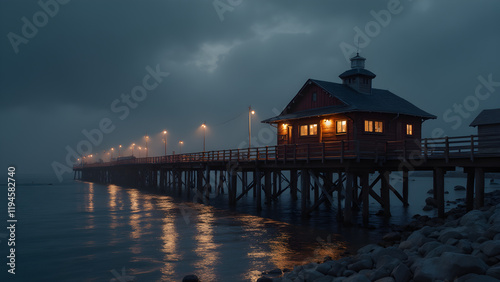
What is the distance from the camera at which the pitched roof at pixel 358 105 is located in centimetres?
2491

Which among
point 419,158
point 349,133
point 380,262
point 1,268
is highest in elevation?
point 349,133

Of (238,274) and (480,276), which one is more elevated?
(480,276)

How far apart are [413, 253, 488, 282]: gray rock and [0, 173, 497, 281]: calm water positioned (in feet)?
18.7

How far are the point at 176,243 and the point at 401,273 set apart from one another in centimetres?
1199

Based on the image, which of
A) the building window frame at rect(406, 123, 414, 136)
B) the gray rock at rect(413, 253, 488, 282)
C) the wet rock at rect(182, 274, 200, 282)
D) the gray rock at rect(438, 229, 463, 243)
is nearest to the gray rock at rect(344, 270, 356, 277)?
the gray rock at rect(413, 253, 488, 282)

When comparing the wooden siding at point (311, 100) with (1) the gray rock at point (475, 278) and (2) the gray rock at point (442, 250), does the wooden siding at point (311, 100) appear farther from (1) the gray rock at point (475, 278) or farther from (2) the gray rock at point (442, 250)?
(1) the gray rock at point (475, 278)

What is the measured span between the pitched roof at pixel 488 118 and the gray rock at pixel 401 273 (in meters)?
21.5

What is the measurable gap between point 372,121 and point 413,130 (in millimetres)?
4238

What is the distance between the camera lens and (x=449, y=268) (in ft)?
28.8

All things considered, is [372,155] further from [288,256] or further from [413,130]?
[288,256]

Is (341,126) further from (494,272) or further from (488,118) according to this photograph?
(494,272)

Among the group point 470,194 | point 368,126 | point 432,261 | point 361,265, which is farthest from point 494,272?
point 368,126

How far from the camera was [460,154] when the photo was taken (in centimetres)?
1806

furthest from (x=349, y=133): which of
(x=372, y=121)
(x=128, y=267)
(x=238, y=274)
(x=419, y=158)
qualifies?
(x=128, y=267)
